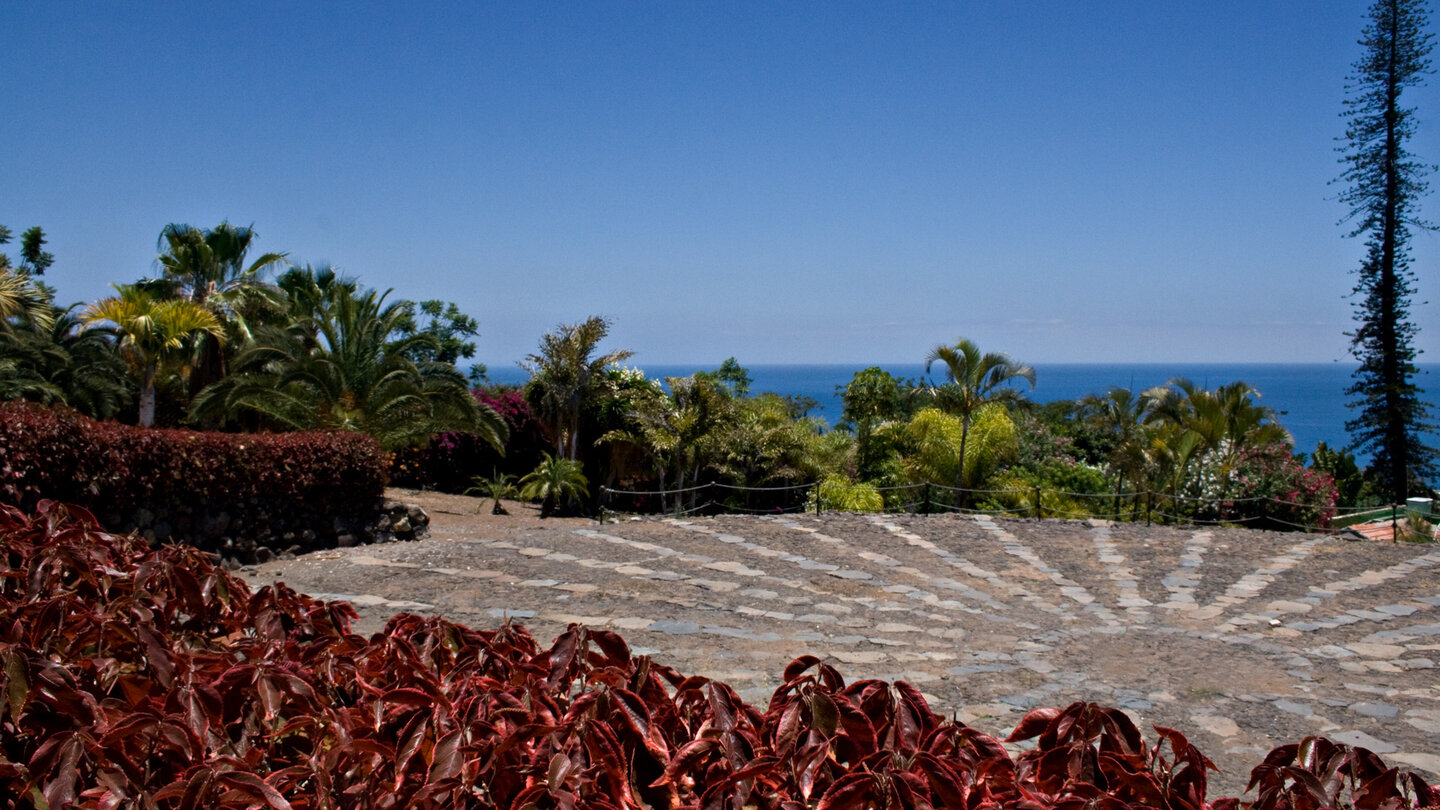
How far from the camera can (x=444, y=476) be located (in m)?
23.3

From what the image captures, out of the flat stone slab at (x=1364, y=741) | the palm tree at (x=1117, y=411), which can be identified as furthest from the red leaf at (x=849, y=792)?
the palm tree at (x=1117, y=411)

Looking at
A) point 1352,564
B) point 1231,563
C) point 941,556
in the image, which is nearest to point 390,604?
point 941,556

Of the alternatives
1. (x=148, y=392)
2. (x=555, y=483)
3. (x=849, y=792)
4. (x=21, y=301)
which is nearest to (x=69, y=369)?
(x=21, y=301)

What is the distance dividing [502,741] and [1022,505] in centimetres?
1819

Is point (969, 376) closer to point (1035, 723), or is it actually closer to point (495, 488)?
point (495, 488)

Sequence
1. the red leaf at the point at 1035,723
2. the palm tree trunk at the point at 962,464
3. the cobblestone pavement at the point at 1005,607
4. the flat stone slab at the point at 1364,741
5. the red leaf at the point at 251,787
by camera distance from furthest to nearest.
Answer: the palm tree trunk at the point at 962,464 < the cobblestone pavement at the point at 1005,607 < the flat stone slab at the point at 1364,741 < the red leaf at the point at 1035,723 < the red leaf at the point at 251,787

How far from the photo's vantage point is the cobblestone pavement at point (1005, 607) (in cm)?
554

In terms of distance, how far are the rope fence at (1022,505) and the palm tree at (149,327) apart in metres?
8.04

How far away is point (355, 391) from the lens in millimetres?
14797

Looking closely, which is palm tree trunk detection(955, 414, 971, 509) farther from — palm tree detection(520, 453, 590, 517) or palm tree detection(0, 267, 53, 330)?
palm tree detection(0, 267, 53, 330)

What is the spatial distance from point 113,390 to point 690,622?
63.0 feet

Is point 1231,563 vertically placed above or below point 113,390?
below

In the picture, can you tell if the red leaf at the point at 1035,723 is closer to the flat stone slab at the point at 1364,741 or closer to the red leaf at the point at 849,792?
the red leaf at the point at 849,792

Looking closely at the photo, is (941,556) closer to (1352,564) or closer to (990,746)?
(1352,564)
